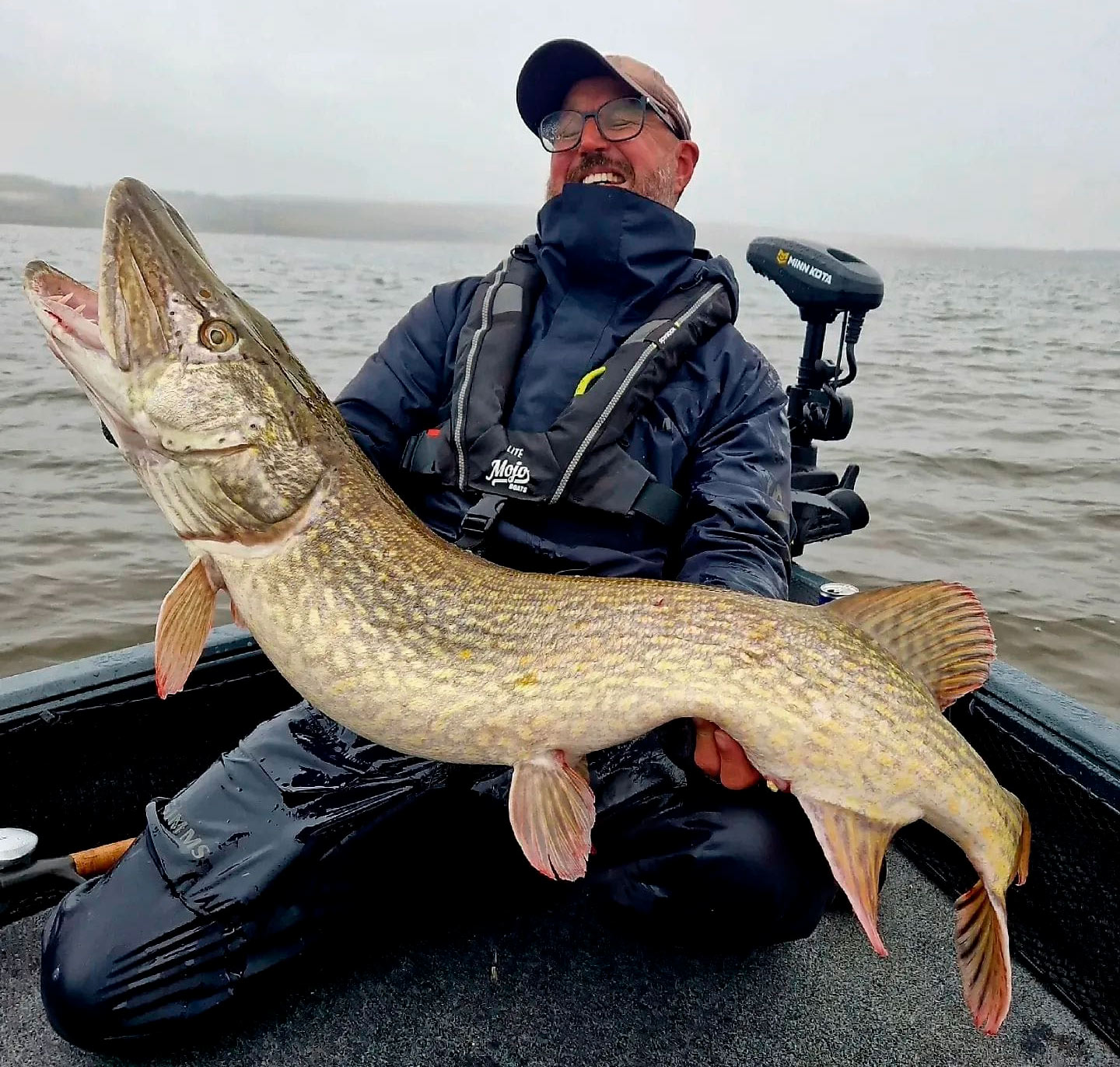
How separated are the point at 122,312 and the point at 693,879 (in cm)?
163

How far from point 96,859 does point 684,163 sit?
104 inches

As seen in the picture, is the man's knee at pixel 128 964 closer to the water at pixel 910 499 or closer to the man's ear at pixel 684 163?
the man's ear at pixel 684 163

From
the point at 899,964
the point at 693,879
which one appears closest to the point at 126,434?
the point at 693,879

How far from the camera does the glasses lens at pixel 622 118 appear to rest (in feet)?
8.78

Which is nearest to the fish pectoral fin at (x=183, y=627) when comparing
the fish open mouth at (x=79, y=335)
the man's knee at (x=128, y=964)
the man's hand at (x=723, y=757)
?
the fish open mouth at (x=79, y=335)

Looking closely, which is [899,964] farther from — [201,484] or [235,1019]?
[201,484]

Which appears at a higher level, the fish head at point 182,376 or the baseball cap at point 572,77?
the baseball cap at point 572,77

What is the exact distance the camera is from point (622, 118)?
8.83 ft

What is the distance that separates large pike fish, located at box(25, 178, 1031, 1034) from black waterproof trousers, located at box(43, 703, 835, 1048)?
0.90ft

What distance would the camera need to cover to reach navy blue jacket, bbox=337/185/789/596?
7.36 feet

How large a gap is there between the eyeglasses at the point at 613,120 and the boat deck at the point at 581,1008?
2.24 metres

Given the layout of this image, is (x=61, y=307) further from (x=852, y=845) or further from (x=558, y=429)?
(x=852, y=845)

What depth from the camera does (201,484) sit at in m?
1.69

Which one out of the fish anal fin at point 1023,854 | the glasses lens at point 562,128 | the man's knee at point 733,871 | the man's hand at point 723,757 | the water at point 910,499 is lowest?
the water at point 910,499
